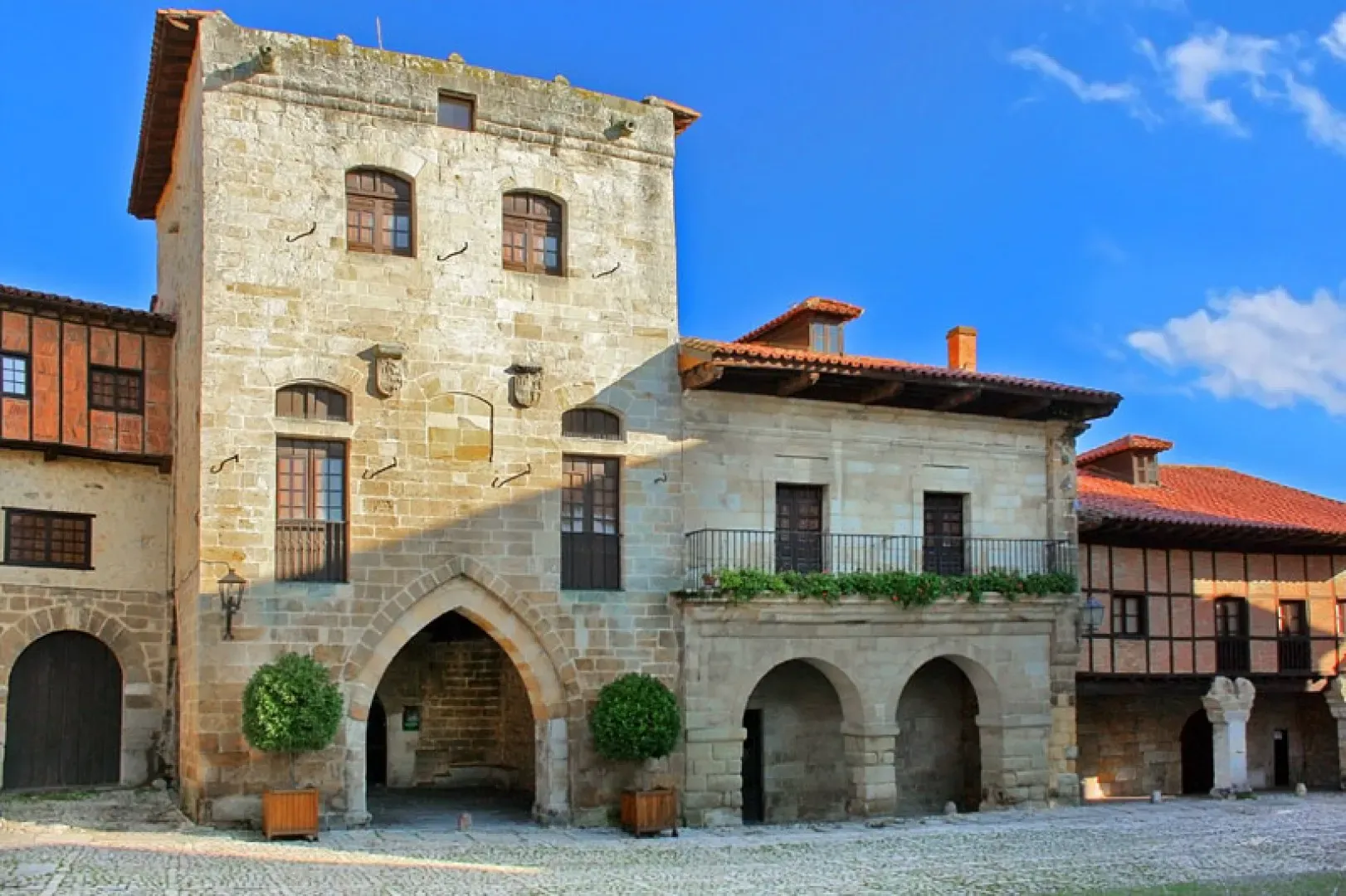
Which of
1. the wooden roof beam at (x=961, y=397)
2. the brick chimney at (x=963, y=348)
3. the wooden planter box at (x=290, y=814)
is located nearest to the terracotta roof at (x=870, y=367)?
the wooden roof beam at (x=961, y=397)

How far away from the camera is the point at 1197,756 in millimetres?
30875

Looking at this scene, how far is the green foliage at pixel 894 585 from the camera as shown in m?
22.4

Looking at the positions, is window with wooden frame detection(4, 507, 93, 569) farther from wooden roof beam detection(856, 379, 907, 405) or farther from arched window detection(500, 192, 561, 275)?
wooden roof beam detection(856, 379, 907, 405)

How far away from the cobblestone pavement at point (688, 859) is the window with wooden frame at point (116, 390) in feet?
20.3

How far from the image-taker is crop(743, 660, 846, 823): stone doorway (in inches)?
969

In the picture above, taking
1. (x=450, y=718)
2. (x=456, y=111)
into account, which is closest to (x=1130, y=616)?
(x=450, y=718)

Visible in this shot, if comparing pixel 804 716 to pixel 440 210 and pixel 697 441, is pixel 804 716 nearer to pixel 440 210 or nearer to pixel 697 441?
pixel 697 441

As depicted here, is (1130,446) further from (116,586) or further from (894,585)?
(116,586)

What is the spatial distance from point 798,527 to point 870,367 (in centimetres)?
280

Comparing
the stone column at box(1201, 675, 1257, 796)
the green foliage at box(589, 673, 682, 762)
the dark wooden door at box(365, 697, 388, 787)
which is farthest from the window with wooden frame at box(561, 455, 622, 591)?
the stone column at box(1201, 675, 1257, 796)

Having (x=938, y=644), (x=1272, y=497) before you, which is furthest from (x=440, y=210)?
(x=1272, y=497)

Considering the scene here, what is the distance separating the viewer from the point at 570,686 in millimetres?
21812

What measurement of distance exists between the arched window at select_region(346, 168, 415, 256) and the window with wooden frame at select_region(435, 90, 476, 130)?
3.69 ft

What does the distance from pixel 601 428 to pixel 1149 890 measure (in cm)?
986
